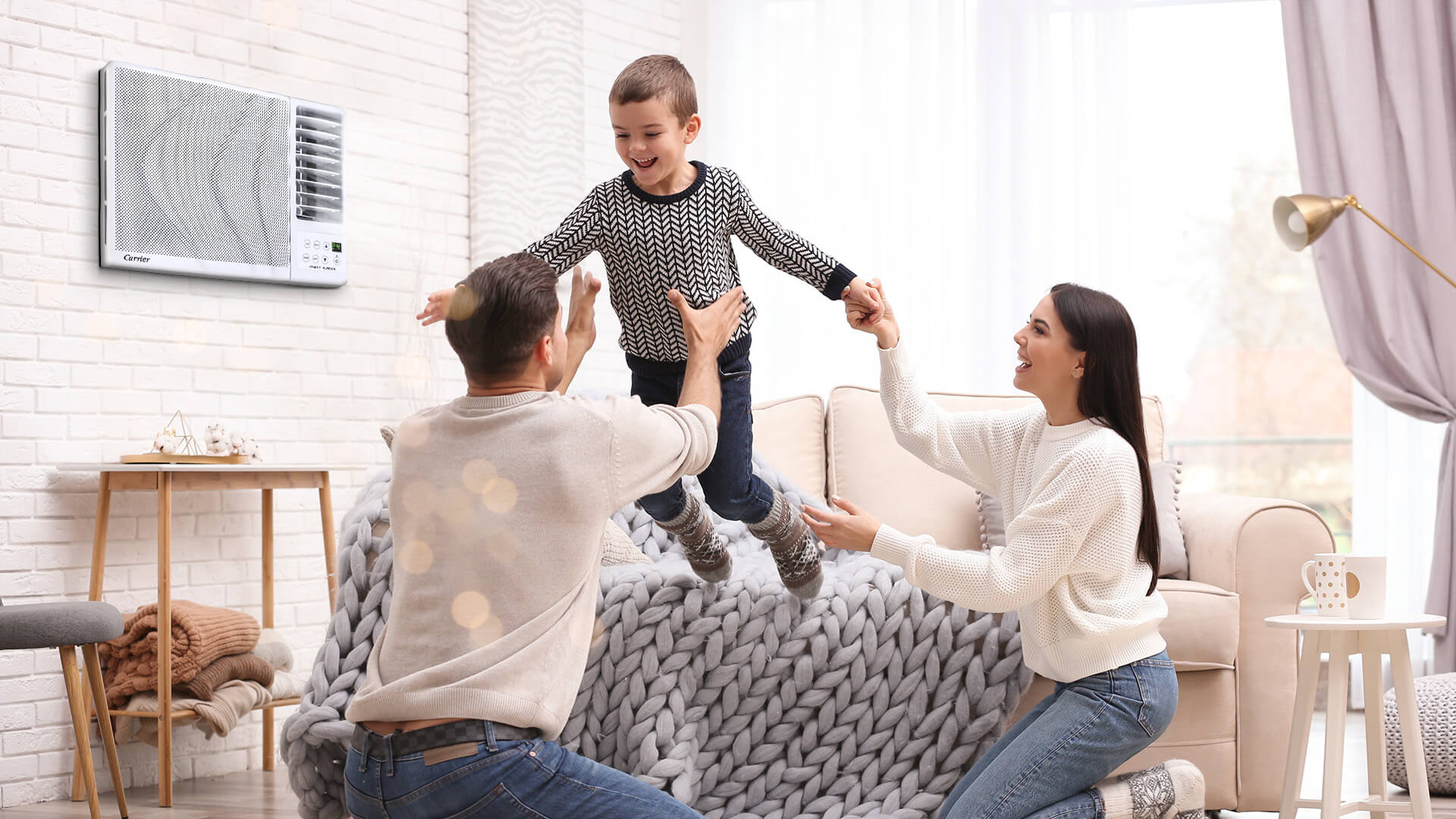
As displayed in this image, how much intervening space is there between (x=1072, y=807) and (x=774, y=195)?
309cm

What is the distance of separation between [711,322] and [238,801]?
1.99 metres

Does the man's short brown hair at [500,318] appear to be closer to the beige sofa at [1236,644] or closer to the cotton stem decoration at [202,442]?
the beige sofa at [1236,644]

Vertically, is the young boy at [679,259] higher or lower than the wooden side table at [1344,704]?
Result: higher

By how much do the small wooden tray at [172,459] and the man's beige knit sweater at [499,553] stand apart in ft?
6.43

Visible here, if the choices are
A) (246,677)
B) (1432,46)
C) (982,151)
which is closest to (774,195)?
(982,151)

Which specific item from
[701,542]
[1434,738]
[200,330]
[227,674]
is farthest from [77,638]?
[1434,738]

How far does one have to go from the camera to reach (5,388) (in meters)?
3.07

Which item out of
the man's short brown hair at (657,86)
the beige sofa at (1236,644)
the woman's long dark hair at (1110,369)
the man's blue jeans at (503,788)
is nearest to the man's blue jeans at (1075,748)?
the woman's long dark hair at (1110,369)

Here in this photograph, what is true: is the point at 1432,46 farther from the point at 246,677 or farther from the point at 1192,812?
the point at 246,677

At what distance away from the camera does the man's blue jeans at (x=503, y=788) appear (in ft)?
4.35

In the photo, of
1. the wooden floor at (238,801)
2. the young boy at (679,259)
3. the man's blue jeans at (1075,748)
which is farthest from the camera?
the wooden floor at (238,801)

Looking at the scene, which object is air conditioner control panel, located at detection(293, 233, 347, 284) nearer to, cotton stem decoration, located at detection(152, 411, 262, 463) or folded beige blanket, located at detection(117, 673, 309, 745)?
cotton stem decoration, located at detection(152, 411, 262, 463)

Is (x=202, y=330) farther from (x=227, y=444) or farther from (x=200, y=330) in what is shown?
(x=227, y=444)

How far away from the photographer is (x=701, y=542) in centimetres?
218
